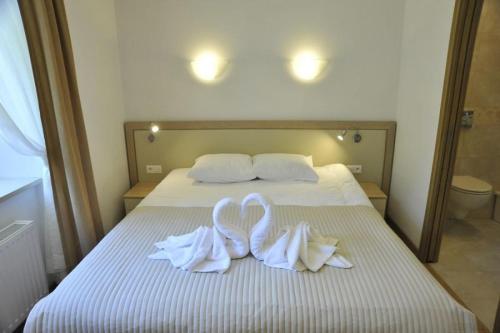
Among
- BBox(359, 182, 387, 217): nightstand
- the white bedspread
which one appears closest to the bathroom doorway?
BBox(359, 182, 387, 217): nightstand

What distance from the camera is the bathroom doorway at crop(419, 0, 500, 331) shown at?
2076 millimetres

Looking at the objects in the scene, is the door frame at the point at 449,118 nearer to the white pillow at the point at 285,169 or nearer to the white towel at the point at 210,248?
the white pillow at the point at 285,169

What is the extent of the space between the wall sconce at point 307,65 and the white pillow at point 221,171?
0.95m

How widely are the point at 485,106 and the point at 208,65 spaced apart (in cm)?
269

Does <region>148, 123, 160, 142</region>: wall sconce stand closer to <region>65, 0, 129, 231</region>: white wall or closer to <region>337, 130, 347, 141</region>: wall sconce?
<region>65, 0, 129, 231</region>: white wall

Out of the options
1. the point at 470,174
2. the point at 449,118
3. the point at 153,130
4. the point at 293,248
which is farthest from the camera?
the point at 470,174

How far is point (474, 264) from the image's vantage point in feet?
8.13

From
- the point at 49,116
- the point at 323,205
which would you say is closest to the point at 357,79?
the point at 323,205

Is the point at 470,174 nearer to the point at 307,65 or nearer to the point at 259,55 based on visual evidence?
the point at 307,65

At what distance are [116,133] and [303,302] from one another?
2.23 meters

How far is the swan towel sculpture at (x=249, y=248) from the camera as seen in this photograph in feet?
4.94

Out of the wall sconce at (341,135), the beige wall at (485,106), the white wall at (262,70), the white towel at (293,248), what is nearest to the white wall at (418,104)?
the white wall at (262,70)

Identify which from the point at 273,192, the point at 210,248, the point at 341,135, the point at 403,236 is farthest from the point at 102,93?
the point at 403,236

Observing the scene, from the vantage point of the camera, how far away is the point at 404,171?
280cm
